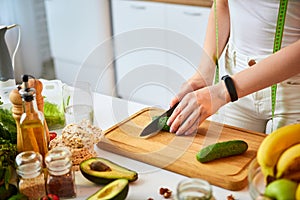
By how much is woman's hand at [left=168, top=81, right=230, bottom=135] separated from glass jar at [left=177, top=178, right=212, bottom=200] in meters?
0.43

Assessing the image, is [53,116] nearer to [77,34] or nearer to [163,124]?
[163,124]

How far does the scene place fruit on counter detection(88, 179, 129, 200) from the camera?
3.13ft

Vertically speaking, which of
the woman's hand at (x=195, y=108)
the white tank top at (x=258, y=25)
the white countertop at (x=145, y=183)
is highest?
the white tank top at (x=258, y=25)

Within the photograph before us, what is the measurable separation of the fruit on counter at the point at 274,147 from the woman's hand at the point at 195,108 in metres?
0.37

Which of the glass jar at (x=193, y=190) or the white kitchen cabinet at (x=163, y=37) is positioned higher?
the glass jar at (x=193, y=190)

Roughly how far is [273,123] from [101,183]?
0.64 metres

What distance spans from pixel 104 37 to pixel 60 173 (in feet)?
8.01

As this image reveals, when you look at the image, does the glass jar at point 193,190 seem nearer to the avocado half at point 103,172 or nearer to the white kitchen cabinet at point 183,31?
the avocado half at point 103,172

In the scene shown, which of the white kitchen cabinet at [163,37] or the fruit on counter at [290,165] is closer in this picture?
the fruit on counter at [290,165]

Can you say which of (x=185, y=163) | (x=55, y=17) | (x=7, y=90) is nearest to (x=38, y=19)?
(x=55, y=17)

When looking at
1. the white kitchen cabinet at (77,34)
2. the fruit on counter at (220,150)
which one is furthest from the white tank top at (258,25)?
the white kitchen cabinet at (77,34)

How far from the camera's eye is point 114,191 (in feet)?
3.17

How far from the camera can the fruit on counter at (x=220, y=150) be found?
44.1 inches

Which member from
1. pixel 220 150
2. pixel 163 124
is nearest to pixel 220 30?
pixel 163 124
